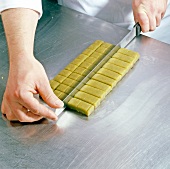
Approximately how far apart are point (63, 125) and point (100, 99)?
14cm

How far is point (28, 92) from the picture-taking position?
1086 millimetres

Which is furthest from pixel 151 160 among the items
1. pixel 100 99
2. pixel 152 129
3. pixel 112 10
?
pixel 112 10

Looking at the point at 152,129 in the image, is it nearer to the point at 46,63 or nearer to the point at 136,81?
the point at 136,81

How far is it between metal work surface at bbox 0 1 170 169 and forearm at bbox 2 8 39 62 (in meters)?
0.18

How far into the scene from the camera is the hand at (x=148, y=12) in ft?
4.71

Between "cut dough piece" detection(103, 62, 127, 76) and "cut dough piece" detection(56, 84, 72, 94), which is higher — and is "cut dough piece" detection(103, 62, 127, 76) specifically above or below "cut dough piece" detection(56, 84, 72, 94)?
below

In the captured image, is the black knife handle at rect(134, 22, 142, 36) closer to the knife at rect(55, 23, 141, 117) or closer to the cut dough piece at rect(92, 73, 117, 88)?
the knife at rect(55, 23, 141, 117)

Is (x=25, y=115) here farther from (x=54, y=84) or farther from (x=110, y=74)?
(x=110, y=74)

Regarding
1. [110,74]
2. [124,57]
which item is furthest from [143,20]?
[110,74]

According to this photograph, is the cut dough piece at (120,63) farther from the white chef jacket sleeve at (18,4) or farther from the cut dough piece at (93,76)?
the white chef jacket sleeve at (18,4)

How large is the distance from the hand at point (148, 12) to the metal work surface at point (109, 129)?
0.08 m

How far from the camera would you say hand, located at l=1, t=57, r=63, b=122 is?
1087 mm

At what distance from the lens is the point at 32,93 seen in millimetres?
1107

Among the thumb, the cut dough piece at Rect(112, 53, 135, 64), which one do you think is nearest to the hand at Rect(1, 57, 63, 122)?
the thumb
